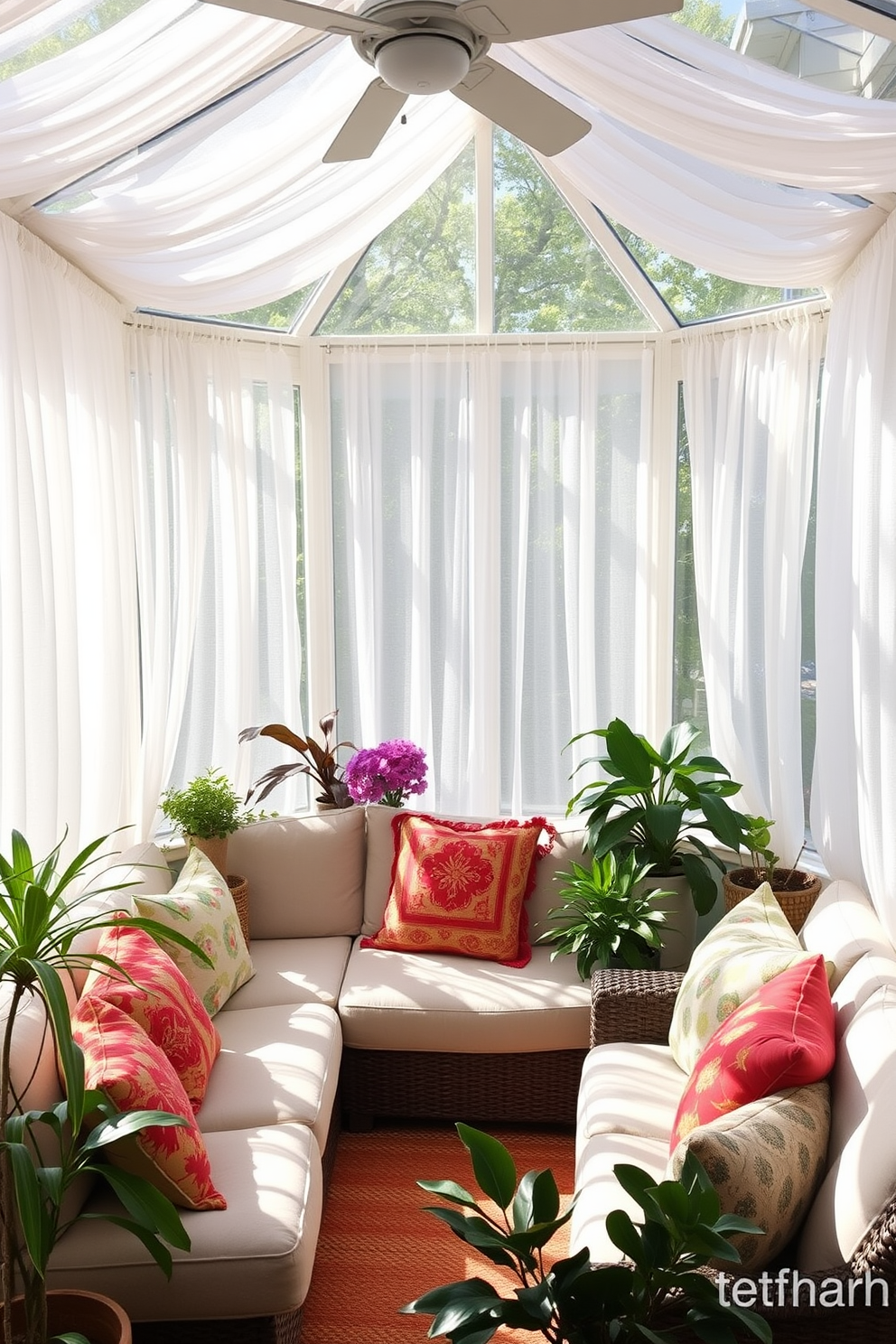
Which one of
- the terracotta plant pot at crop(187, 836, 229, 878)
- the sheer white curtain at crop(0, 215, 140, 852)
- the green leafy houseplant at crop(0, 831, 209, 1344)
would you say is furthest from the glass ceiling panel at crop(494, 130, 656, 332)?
the green leafy houseplant at crop(0, 831, 209, 1344)

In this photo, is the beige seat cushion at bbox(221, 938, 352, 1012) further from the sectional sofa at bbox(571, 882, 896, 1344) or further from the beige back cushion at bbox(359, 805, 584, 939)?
the sectional sofa at bbox(571, 882, 896, 1344)

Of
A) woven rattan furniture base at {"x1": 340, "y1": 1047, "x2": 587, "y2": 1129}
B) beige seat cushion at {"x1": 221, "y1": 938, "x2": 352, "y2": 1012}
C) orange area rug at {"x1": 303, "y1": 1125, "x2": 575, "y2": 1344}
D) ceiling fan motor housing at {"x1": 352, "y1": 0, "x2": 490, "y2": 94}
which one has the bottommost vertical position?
orange area rug at {"x1": 303, "y1": 1125, "x2": 575, "y2": 1344}

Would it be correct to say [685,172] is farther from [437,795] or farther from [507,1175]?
[507,1175]

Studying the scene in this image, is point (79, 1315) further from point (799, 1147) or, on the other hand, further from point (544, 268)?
point (544, 268)

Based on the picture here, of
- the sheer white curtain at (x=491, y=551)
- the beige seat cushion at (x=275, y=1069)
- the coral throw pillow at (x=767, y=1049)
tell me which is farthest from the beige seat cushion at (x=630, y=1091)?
the sheer white curtain at (x=491, y=551)

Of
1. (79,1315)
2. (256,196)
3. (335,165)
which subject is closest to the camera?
(79,1315)

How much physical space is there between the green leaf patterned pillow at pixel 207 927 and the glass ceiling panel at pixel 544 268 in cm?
266

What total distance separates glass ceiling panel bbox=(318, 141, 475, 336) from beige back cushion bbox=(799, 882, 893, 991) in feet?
9.38

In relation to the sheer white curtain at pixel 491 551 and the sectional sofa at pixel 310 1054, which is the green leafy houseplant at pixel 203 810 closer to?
the sectional sofa at pixel 310 1054

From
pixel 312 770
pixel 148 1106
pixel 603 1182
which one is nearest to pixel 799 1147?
pixel 603 1182

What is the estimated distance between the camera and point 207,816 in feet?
13.1

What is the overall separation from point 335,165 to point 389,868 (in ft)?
7.99

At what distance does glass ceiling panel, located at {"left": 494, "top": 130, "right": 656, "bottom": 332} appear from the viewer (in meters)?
4.51

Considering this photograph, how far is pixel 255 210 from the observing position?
3656mm
